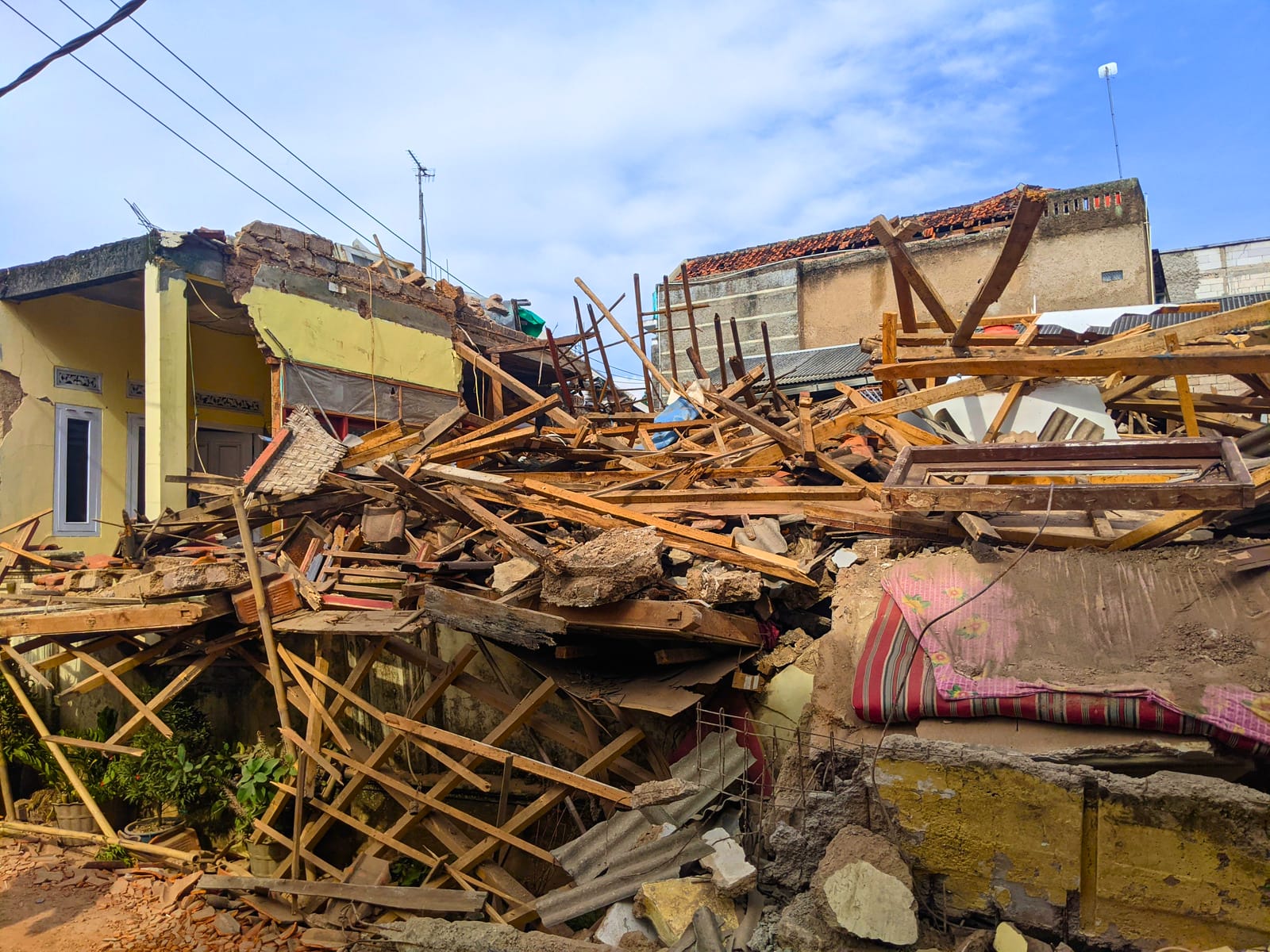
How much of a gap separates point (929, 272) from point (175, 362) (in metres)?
17.8

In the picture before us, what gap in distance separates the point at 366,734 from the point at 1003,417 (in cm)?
630

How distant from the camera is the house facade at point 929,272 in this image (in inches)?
747

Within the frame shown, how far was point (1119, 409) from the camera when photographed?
7.59 meters

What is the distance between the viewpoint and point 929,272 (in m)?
20.7

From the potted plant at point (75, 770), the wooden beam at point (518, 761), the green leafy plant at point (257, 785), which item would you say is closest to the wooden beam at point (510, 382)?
the wooden beam at point (518, 761)

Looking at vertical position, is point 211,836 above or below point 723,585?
below

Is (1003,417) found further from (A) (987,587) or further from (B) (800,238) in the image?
(B) (800,238)

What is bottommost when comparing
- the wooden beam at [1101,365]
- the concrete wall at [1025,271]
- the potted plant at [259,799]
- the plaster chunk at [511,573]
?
the potted plant at [259,799]

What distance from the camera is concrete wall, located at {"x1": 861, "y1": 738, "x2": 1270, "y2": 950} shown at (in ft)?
9.56

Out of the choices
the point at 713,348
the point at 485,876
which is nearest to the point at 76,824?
the point at 485,876

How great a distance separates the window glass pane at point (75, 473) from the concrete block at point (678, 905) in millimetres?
10847

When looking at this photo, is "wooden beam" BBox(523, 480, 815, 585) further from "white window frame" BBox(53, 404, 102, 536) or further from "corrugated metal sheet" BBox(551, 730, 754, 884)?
"white window frame" BBox(53, 404, 102, 536)

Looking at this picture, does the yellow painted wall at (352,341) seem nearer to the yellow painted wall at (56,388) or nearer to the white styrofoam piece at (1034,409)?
the yellow painted wall at (56,388)

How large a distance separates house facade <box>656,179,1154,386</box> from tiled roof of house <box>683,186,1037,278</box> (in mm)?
34
